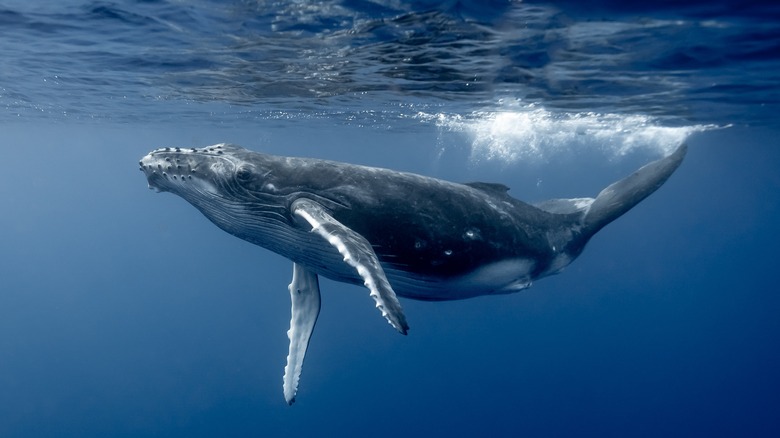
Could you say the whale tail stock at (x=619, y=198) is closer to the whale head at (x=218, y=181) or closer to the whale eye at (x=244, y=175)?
the whale head at (x=218, y=181)

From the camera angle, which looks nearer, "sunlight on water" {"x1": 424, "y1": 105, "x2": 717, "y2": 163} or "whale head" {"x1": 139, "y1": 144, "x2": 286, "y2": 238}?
"whale head" {"x1": 139, "y1": 144, "x2": 286, "y2": 238}

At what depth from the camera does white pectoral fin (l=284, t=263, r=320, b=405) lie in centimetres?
768

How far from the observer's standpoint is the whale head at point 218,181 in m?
6.14

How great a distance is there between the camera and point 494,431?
39188 millimetres

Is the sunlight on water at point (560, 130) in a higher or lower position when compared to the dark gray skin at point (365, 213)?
lower

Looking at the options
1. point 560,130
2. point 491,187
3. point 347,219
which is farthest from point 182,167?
point 560,130

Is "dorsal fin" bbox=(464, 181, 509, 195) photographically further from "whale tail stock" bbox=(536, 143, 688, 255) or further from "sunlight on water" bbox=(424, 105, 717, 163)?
"sunlight on water" bbox=(424, 105, 717, 163)

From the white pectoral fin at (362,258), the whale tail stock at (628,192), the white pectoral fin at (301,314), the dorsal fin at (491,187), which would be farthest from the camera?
the whale tail stock at (628,192)

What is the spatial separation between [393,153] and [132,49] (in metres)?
49.9

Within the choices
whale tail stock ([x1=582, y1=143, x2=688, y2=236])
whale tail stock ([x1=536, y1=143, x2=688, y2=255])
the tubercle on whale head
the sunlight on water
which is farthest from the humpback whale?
the sunlight on water

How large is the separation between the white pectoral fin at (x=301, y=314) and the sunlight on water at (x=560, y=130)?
18667 millimetres

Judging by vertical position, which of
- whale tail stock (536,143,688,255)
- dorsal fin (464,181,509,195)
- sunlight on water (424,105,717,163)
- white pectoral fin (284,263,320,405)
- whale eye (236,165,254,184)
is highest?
whale eye (236,165,254,184)

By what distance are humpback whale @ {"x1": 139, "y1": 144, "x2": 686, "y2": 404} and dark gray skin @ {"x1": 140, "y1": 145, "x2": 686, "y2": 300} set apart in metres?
0.01

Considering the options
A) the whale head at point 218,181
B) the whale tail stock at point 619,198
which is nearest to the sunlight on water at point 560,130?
the whale tail stock at point 619,198
